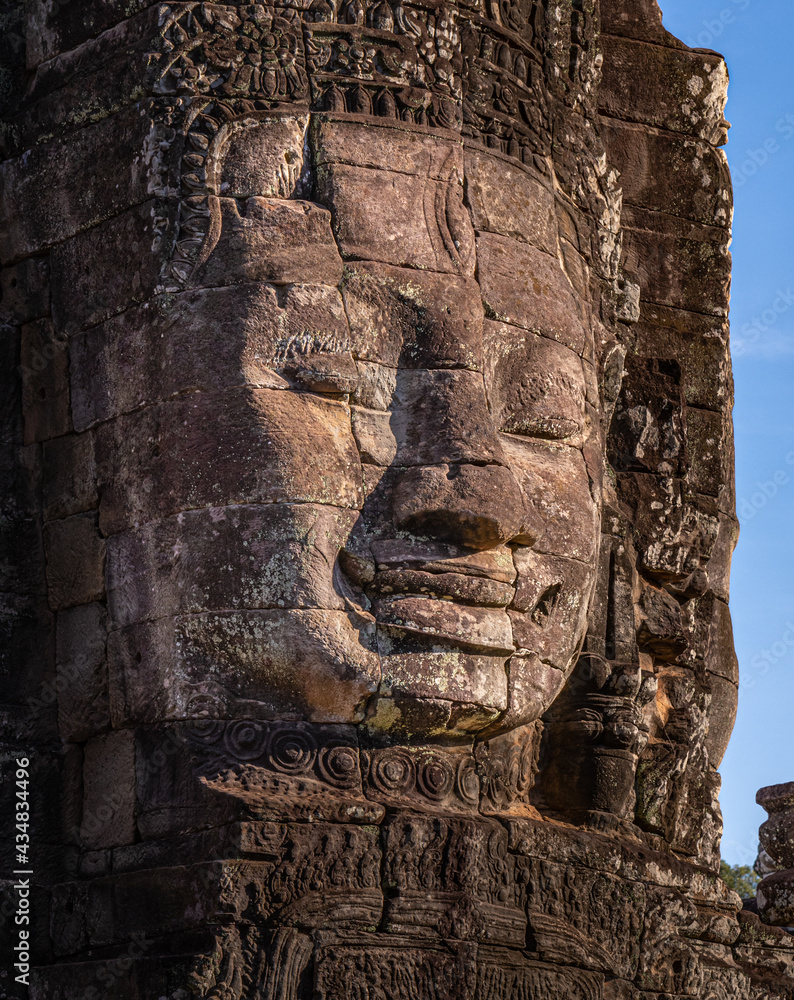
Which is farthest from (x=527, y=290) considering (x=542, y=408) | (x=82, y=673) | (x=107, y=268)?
(x=82, y=673)

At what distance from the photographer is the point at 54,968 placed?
750 centimetres

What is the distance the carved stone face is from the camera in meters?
7.47

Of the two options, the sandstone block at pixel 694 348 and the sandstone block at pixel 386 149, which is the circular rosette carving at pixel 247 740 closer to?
the sandstone block at pixel 386 149

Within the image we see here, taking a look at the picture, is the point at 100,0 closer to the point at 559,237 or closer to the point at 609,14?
the point at 559,237

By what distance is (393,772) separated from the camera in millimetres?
7551

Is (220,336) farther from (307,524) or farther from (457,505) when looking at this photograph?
(457,505)

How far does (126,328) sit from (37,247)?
2.50 ft

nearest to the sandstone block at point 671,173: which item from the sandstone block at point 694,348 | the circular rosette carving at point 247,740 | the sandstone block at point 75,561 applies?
the sandstone block at point 694,348

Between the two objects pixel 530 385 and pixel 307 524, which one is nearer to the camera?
pixel 307 524

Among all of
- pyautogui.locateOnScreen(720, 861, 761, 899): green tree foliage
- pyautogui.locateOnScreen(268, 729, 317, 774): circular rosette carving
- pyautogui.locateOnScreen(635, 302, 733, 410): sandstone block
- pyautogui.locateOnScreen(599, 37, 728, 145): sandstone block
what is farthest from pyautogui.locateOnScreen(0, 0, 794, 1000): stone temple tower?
pyautogui.locateOnScreen(720, 861, 761, 899): green tree foliage

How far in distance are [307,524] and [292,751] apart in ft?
2.87

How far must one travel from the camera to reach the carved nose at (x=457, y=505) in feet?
25.0

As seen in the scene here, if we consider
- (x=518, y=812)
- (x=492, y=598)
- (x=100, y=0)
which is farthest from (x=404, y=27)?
(x=518, y=812)

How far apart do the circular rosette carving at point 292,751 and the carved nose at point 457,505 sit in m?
0.93
